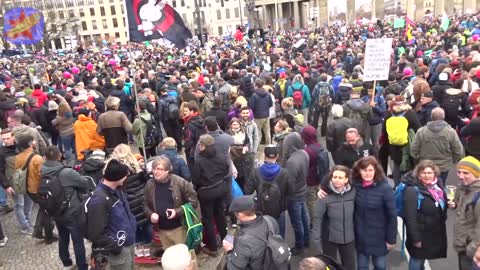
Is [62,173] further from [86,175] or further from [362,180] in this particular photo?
[362,180]

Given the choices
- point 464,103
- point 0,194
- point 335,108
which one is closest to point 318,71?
point 464,103

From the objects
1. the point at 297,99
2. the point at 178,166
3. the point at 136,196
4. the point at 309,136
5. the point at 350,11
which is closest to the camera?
the point at 136,196

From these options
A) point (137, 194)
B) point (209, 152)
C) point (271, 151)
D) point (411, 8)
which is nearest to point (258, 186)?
point (271, 151)

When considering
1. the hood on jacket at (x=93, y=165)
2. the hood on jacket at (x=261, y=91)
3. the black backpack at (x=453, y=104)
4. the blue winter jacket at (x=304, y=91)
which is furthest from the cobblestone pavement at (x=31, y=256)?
the blue winter jacket at (x=304, y=91)

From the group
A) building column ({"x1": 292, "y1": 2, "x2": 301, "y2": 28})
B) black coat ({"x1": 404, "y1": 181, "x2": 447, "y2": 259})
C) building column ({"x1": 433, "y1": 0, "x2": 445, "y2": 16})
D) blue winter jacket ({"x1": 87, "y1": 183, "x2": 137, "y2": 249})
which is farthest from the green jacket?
building column ({"x1": 292, "y1": 2, "x2": 301, "y2": 28})

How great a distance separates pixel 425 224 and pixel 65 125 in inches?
304

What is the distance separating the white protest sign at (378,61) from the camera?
8938 mm

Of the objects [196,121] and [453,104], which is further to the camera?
[453,104]

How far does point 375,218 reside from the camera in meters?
4.63

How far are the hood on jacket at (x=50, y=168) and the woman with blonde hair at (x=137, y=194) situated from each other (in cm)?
64

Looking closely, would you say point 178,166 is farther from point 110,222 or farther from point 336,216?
point 336,216

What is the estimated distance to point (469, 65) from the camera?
10734 millimetres

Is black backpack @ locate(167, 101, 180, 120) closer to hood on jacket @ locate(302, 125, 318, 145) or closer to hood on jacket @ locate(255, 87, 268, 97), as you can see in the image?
hood on jacket @ locate(255, 87, 268, 97)

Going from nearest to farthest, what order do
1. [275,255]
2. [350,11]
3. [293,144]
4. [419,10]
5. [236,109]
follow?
[275,255]
[293,144]
[236,109]
[419,10]
[350,11]
